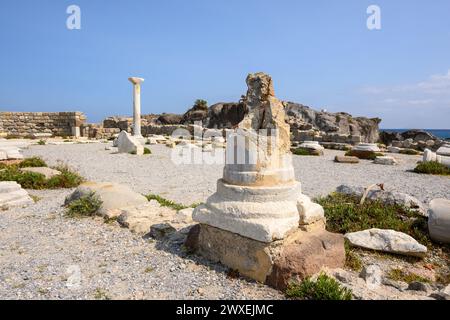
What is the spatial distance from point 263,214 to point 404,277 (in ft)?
5.57

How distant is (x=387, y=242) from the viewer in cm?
390

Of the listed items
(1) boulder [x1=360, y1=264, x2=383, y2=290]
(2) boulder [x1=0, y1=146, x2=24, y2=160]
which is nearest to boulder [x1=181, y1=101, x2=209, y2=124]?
(2) boulder [x1=0, y1=146, x2=24, y2=160]

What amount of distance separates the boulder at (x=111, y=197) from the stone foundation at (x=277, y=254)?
2253 mm

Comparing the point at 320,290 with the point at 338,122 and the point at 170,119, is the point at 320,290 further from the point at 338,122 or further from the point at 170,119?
the point at 170,119

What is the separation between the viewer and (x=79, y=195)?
5.54 m

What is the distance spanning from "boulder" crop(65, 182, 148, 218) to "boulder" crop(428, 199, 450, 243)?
4428 millimetres

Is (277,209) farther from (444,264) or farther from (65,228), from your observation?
(65,228)

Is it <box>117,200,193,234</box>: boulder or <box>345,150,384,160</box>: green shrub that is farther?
<box>345,150,384,160</box>: green shrub

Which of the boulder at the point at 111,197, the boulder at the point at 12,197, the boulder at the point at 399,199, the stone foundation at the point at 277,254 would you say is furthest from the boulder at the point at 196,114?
the stone foundation at the point at 277,254

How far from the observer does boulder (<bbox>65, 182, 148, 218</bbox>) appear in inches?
202

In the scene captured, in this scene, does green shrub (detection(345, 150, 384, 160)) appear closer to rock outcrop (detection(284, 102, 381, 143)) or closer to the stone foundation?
rock outcrop (detection(284, 102, 381, 143))

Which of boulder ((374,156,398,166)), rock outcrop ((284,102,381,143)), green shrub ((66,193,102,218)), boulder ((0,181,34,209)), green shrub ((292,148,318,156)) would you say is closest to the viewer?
green shrub ((66,193,102,218))

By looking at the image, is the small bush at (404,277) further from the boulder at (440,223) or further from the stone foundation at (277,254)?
the boulder at (440,223)

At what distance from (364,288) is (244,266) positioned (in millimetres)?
1116
